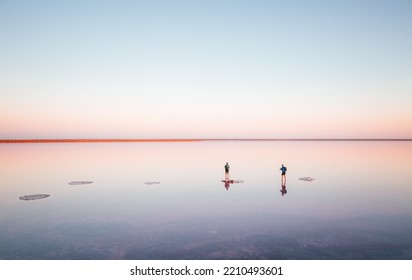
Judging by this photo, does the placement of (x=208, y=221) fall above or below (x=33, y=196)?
below

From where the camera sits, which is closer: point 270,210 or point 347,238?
point 347,238

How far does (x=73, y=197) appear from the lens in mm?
22438

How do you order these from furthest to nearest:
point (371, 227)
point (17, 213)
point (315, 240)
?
point (17, 213) → point (371, 227) → point (315, 240)

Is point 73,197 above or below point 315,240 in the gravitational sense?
above

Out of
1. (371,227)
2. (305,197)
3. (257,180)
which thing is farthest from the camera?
(257,180)

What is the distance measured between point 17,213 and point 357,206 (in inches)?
862

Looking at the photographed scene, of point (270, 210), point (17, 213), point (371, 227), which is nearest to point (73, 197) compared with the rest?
point (17, 213)

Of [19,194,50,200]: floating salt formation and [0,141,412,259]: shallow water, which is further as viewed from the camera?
[19,194,50,200]: floating salt formation

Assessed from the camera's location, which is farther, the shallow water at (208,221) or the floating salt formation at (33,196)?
the floating salt formation at (33,196)

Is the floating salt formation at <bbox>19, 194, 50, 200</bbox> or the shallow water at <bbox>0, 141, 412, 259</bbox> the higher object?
the floating salt formation at <bbox>19, 194, 50, 200</bbox>

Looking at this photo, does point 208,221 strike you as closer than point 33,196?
Yes

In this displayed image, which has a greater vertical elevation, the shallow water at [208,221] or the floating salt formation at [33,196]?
the floating salt formation at [33,196]
